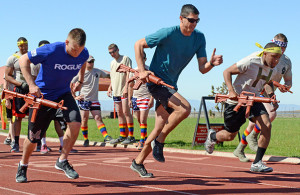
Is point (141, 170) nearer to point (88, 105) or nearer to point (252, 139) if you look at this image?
point (252, 139)

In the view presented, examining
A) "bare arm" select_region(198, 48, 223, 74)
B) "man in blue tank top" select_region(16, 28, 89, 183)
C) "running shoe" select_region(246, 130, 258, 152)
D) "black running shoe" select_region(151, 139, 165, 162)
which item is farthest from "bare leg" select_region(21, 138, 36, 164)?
"running shoe" select_region(246, 130, 258, 152)

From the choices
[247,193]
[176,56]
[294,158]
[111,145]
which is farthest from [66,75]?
[111,145]

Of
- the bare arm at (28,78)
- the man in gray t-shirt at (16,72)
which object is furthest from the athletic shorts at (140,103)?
the bare arm at (28,78)

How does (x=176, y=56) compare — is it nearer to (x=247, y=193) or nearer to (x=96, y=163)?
(x=247, y=193)

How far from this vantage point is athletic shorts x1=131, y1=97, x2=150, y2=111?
1195 cm

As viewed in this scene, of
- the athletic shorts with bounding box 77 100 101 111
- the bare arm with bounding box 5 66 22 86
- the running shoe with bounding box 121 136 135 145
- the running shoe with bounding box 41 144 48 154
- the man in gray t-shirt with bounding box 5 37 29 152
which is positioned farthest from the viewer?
the athletic shorts with bounding box 77 100 101 111

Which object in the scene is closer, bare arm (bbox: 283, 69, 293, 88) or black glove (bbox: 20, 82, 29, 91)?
bare arm (bbox: 283, 69, 293, 88)

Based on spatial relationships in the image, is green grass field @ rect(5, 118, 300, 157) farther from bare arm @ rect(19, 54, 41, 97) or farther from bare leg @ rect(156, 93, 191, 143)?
bare arm @ rect(19, 54, 41, 97)

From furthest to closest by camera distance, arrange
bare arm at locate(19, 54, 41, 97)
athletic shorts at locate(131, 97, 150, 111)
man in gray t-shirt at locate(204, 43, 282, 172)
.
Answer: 1. athletic shorts at locate(131, 97, 150, 111)
2. man in gray t-shirt at locate(204, 43, 282, 172)
3. bare arm at locate(19, 54, 41, 97)

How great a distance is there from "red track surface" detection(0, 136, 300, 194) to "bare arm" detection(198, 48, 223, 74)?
4.95ft

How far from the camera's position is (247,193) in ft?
19.1

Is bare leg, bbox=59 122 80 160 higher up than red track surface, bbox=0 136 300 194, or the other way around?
bare leg, bbox=59 122 80 160

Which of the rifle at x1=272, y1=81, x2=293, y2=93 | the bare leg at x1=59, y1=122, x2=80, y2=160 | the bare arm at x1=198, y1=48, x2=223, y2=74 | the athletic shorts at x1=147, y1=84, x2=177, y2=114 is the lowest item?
the bare leg at x1=59, y1=122, x2=80, y2=160

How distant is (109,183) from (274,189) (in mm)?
2070
